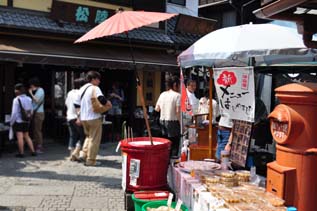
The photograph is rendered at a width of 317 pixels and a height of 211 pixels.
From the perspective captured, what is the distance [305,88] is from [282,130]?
1.44 feet

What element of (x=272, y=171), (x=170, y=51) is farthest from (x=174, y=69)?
(x=272, y=171)

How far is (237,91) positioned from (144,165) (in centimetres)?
161

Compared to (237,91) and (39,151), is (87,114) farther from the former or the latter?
(237,91)

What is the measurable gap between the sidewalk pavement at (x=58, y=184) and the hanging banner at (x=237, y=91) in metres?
2.46

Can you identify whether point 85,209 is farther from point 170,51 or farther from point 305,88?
point 170,51

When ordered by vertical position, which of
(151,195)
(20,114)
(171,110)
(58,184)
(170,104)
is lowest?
(58,184)

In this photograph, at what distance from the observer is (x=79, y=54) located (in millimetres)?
11188

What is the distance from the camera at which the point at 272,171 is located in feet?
11.7

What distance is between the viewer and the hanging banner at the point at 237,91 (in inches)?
185

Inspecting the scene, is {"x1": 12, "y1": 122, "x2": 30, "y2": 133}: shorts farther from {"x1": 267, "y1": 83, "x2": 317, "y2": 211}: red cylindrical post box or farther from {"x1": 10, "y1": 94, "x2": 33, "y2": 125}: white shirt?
{"x1": 267, "y1": 83, "x2": 317, "y2": 211}: red cylindrical post box

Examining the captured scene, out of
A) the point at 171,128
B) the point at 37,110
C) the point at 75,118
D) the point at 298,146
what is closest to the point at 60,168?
the point at 75,118

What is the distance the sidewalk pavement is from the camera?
6004mm

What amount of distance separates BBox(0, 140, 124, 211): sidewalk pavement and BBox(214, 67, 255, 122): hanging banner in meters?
2.46

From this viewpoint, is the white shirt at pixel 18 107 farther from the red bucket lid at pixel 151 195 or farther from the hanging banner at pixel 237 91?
the hanging banner at pixel 237 91
